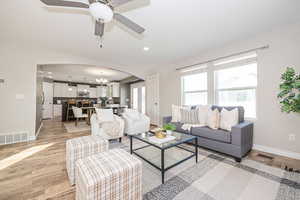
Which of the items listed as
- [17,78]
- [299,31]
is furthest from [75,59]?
[299,31]

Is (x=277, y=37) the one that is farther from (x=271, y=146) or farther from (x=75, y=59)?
(x=75, y=59)

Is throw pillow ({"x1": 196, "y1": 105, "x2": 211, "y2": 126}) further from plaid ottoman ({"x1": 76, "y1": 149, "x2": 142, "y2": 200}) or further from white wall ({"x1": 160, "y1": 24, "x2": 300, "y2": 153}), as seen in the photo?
plaid ottoman ({"x1": 76, "y1": 149, "x2": 142, "y2": 200})

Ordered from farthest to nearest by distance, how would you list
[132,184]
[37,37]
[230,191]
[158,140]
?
[37,37] → [158,140] → [230,191] → [132,184]

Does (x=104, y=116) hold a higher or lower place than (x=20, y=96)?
lower

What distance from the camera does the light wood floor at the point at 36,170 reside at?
1.39 m

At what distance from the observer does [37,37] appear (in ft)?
8.70

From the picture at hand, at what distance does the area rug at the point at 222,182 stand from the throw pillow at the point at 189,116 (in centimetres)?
103

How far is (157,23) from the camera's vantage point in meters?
2.18

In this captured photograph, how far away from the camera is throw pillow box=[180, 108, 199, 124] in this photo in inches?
117

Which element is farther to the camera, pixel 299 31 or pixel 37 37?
pixel 37 37

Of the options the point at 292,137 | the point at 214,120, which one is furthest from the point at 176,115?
the point at 292,137

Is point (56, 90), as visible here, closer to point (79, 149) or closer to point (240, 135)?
point (79, 149)

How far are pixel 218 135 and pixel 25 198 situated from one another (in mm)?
2885

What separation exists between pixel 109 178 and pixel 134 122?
8.42 ft
